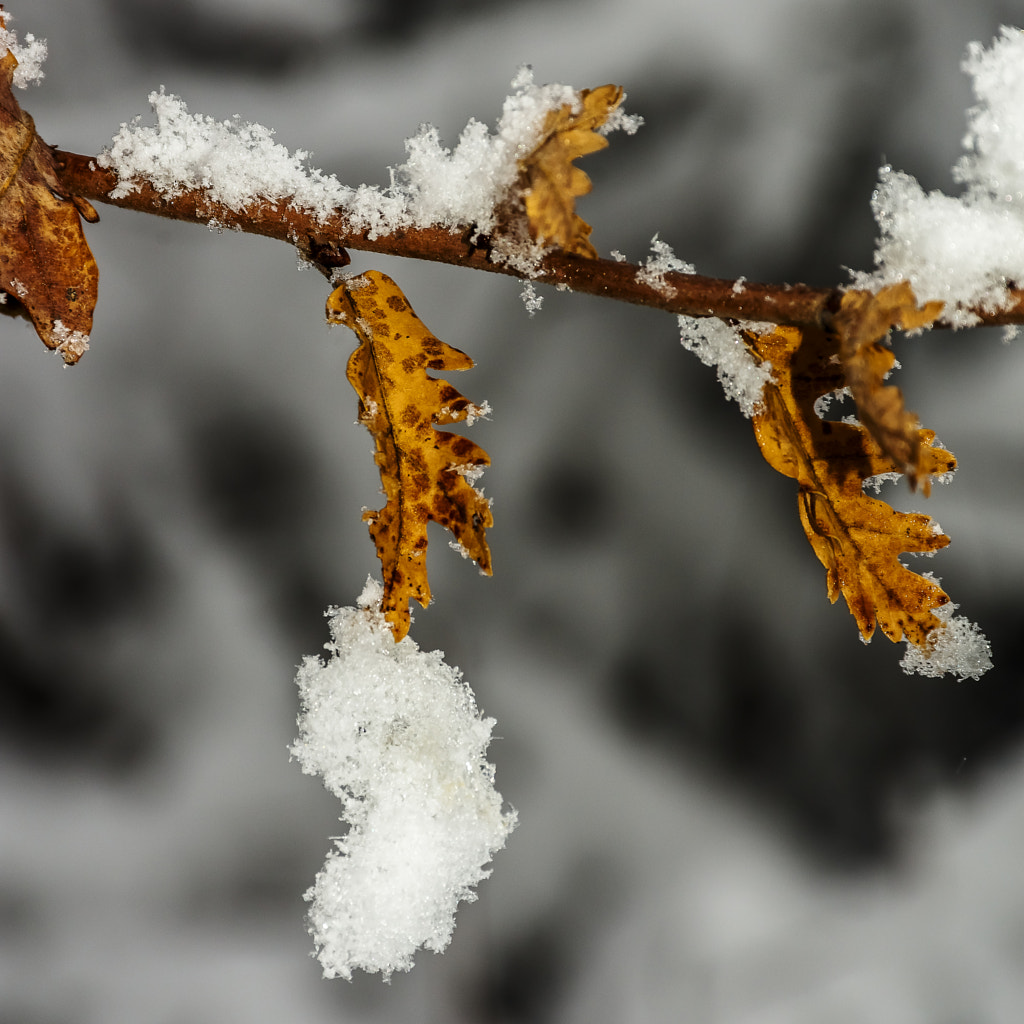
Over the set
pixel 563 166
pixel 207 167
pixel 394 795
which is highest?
pixel 207 167

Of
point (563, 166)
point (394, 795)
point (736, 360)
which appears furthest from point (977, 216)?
point (394, 795)

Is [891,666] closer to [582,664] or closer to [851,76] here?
[582,664]

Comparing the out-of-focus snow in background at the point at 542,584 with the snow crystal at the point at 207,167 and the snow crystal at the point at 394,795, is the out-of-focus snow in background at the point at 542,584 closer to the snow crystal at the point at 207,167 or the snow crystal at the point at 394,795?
the snow crystal at the point at 394,795

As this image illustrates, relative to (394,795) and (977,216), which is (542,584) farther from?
(977,216)

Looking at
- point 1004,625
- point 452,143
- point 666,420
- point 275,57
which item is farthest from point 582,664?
point 275,57

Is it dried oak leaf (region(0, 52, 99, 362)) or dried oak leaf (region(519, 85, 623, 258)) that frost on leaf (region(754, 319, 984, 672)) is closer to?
dried oak leaf (region(519, 85, 623, 258))
